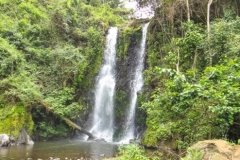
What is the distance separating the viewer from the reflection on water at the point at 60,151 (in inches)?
532

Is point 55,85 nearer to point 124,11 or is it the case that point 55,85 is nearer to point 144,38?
point 144,38

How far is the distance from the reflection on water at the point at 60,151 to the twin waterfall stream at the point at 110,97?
3032 millimetres

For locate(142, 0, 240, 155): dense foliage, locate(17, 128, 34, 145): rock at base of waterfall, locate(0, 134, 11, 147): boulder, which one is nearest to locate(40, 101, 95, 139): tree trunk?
locate(17, 128, 34, 145): rock at base of waterfall

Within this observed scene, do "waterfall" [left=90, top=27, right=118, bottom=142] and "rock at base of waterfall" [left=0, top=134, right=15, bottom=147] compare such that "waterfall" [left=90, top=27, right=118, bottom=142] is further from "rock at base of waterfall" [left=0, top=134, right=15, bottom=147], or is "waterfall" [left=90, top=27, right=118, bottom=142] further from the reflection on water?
"rock at base of waterfall" [left=0, top=134, right=15, bottom=147]

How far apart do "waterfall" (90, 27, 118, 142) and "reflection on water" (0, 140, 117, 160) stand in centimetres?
323

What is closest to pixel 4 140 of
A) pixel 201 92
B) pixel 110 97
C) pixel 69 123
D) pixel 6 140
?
pixel 6 140

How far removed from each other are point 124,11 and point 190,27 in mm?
17141

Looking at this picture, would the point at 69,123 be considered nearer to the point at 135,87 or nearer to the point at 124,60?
the point at 135,87

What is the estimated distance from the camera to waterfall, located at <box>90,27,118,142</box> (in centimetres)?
2095

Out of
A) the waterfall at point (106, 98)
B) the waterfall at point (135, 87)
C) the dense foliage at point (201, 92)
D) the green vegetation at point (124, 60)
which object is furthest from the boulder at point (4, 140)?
the dense foliage at point (201, 92)

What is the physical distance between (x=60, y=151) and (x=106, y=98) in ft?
24.7

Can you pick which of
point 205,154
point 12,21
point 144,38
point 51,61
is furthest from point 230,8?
point 12,21

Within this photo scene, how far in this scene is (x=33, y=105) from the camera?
62.0ft

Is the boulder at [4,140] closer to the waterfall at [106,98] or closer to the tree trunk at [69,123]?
the tree trunk at [69,123]
